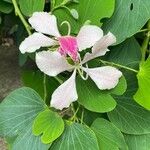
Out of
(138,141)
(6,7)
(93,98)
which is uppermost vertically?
(6,7)

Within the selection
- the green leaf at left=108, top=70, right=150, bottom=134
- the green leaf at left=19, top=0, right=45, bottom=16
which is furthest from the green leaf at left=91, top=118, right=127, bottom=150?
the green leaf at left=19, top=0, right=45, bottom=16

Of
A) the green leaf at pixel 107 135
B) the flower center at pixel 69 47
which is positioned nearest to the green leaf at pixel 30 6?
the flower center at pixel 69 47

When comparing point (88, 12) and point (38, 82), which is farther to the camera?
point (38, 82)

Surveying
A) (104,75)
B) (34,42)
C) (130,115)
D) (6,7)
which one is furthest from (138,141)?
(6,7)

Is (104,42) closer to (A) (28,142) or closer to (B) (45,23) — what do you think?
(B) (45,23)

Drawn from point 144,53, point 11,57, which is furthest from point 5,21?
point 144,53

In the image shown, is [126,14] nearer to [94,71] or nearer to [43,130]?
[94,71]
